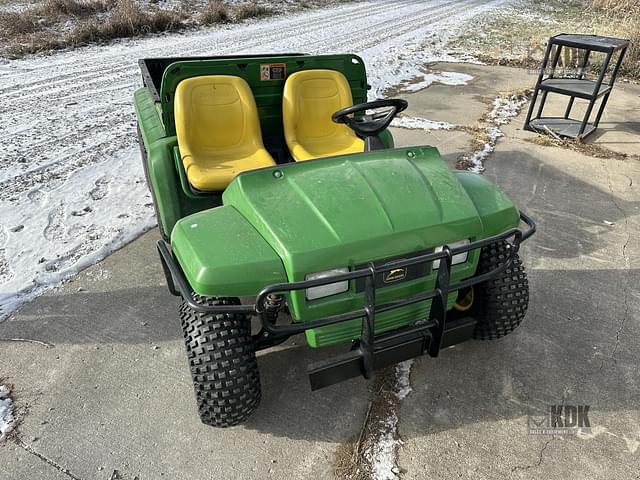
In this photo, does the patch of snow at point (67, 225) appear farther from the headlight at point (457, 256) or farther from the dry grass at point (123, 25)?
the dry grass at point (123, 25)

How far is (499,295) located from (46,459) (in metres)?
1.93

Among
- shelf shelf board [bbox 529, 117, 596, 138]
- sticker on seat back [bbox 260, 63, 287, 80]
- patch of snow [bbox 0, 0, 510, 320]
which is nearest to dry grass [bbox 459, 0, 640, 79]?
patch of snow [bbox 0, 0, 510, 320]

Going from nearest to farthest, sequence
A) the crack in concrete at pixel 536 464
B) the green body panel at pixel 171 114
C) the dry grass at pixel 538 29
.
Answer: the crack in concrete at pixel 536 464 → the green body panel at pixel 171 114 → the dry grass at pixel 538 29

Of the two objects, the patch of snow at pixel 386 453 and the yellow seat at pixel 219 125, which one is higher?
the yellow seat at pixel 219 125

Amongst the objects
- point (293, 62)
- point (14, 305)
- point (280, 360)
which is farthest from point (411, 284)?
point (14, 305)

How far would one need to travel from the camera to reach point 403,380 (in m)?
2.19

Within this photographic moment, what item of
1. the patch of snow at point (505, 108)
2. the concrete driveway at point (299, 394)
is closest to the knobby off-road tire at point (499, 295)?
the concrete driveway at point (299, 394)

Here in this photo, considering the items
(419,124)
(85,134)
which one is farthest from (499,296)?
(85,134)

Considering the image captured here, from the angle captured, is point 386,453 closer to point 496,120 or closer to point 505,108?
point 496,120

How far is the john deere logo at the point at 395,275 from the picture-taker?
1793mm

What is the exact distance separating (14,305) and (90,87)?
13.7ft

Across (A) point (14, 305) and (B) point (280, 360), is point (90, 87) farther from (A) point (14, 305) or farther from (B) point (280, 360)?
(B) point (280, 360)

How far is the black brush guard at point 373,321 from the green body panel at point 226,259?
3.1 inches

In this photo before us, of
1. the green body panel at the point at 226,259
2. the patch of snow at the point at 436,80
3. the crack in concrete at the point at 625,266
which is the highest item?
the green body panel at the point at 226,259
